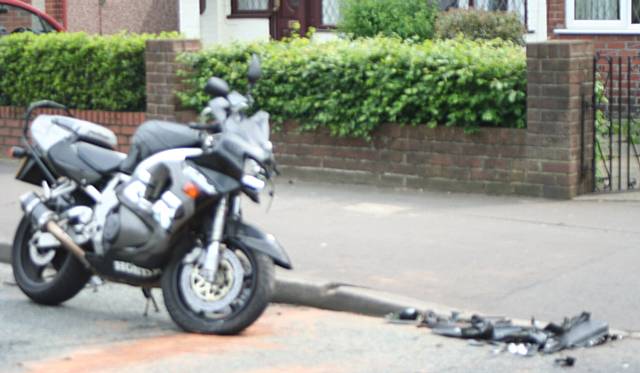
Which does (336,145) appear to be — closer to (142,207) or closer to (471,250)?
(471,250)

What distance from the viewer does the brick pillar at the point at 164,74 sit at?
13219 millimetres

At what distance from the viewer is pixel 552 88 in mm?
11023

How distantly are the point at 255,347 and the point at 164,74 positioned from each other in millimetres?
6561

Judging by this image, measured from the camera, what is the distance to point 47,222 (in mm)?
7980

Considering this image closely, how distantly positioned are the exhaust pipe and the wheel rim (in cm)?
78

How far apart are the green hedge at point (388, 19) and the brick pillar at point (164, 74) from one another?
4036 mm

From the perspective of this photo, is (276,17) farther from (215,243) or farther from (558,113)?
(215,243)

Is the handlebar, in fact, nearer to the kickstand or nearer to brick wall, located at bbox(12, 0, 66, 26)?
the kickstand

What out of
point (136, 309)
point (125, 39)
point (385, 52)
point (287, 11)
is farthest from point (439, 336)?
point (287, 11)

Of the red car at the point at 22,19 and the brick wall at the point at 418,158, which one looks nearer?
the brick wall at the point at 418,158

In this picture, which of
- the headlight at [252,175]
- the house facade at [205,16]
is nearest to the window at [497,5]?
the house facade at [205,16]

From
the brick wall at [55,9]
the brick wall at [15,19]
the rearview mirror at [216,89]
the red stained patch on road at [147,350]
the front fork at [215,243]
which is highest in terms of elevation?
the brick wall at [55,9]

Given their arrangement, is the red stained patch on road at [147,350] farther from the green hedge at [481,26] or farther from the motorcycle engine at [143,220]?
the green hedge at [481,26]

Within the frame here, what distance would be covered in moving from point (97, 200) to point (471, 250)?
275cm
